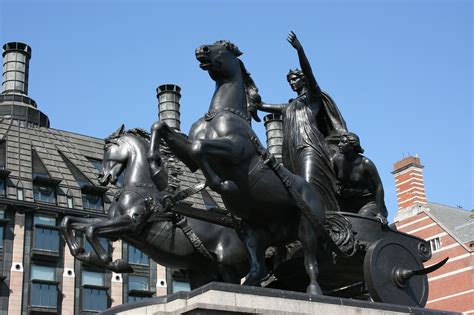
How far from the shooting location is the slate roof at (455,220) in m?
41.3

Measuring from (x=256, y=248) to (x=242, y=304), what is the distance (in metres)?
1.76

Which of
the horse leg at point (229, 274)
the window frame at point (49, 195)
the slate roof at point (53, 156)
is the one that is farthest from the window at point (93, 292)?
the horse leg at point (229, 274)

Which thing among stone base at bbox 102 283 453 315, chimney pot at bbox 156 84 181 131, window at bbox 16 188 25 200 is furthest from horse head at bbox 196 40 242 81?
chimney pot at bbox 156 84 181 131

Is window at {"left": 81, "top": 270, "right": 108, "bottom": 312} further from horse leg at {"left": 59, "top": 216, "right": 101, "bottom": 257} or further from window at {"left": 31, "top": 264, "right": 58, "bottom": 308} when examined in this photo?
horse leg at {"left": 59, "top": 216, "right": 101, "bottom": 257}

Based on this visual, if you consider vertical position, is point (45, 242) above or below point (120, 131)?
above

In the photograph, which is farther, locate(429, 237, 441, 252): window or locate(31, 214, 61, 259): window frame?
locate(429, 237, 441, 252): window

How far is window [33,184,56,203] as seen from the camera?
137 ft

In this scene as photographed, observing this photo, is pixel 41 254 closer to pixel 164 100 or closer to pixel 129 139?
pixel 164 100

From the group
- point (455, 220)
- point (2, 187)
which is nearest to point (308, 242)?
point (2, 187)

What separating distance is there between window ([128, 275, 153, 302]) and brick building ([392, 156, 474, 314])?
1446 cm

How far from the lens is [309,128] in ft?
38.8

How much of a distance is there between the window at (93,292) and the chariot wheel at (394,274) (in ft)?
104

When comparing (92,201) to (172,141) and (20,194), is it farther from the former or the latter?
(172,141)

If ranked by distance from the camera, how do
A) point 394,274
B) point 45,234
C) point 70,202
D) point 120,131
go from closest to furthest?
point 394,274
point 120,131
point 45,234
point 70,202
